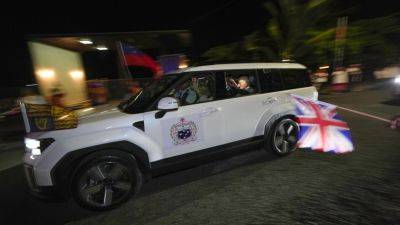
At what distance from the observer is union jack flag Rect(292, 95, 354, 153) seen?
6.17 metres

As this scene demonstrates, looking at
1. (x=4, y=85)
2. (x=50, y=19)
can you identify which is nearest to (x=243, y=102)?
(x=50, y=19)

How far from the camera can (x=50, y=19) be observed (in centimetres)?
1545

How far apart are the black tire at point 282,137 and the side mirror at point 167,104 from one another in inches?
79.8

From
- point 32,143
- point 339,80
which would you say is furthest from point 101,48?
point 32,143

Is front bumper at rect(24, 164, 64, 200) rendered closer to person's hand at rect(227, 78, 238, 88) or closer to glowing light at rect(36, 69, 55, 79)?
person's hand at rect(227, 78, 238, 88)

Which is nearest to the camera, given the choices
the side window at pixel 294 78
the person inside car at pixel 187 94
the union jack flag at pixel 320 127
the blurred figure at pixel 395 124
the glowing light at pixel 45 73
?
the person inside car at pixel 187 94

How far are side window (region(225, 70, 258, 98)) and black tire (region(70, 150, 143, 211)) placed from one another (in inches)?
75.9

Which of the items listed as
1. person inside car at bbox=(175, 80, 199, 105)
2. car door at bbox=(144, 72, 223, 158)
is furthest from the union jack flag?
person inside car at bbox=(175, 80, 199, 105)

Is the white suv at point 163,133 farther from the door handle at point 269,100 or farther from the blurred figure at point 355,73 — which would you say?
the blurred figure at point 355,73

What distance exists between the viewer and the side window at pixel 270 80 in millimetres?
5703

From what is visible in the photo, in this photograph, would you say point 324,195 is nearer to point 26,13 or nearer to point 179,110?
point 179,110

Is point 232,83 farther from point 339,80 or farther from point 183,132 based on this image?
point 339,80

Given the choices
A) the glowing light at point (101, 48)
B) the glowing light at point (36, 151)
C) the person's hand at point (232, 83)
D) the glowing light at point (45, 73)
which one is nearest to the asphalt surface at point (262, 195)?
the glowing light at point (36, 151)

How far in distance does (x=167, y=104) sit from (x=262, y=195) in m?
1.77
